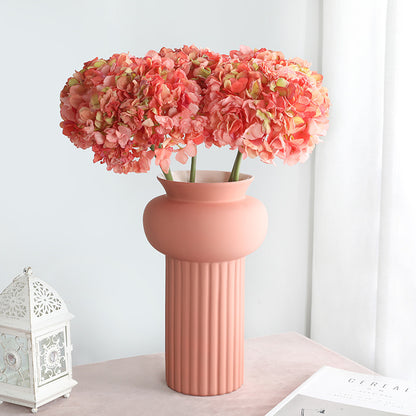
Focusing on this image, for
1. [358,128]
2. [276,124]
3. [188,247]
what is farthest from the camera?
[358,128]

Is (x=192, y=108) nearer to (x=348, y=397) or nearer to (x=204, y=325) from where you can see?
(x=204, y=325)

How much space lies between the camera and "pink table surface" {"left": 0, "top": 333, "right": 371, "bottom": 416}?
0.93m

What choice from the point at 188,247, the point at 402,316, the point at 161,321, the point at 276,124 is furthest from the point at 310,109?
the point at 161,321

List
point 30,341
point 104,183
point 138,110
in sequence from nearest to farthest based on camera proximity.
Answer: point 138,110
point 30,341
point 104,183

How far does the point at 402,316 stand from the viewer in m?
1.16

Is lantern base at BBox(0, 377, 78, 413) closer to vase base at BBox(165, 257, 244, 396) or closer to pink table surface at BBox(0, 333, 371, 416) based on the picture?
pink table surface at BBox(0, 333, 371, 416)

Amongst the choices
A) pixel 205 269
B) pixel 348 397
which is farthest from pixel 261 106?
pixel 348 397

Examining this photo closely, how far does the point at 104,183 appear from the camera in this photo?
1.21 metres

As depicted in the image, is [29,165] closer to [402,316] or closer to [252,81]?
[252,81]

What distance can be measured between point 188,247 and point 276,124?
238 millimetres

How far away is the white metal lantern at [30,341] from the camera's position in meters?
0.90

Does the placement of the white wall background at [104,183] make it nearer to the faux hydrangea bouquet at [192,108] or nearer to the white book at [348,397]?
the faux hydrangea bouquet at [192,108]

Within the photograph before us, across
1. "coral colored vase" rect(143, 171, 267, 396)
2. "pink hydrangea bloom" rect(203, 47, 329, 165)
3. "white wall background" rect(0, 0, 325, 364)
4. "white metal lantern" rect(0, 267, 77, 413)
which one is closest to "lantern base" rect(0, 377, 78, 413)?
"white metal lantern" rect(0, 267, 77, 413)

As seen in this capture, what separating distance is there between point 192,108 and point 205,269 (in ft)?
0.87
